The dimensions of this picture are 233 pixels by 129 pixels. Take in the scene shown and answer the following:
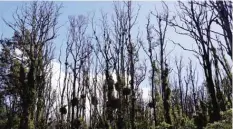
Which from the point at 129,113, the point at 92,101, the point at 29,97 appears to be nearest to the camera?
the point at 29,97

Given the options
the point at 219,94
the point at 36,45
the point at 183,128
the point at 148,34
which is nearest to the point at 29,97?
the point at 36,45

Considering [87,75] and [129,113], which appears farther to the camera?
[87,75]

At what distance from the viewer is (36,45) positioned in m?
21.7

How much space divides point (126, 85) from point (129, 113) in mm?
3260

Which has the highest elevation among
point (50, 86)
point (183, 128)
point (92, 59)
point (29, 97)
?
point (92, 59)

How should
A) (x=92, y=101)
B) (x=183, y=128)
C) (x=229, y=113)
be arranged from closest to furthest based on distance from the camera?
(x=229, y=113) → (x=183, y=128) → (x=92, y=101)

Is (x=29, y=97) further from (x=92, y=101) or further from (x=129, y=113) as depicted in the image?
(x=92, y=101)

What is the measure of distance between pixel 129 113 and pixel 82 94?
696 centimetres

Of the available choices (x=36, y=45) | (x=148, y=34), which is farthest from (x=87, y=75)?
(x=36, y=45)

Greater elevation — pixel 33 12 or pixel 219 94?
pixel 33 12

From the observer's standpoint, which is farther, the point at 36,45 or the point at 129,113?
the point at 129,113

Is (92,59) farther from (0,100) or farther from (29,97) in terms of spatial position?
(29,97)

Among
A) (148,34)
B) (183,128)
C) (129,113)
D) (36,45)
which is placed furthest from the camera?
(148,34)

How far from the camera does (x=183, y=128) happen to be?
23.1 m
